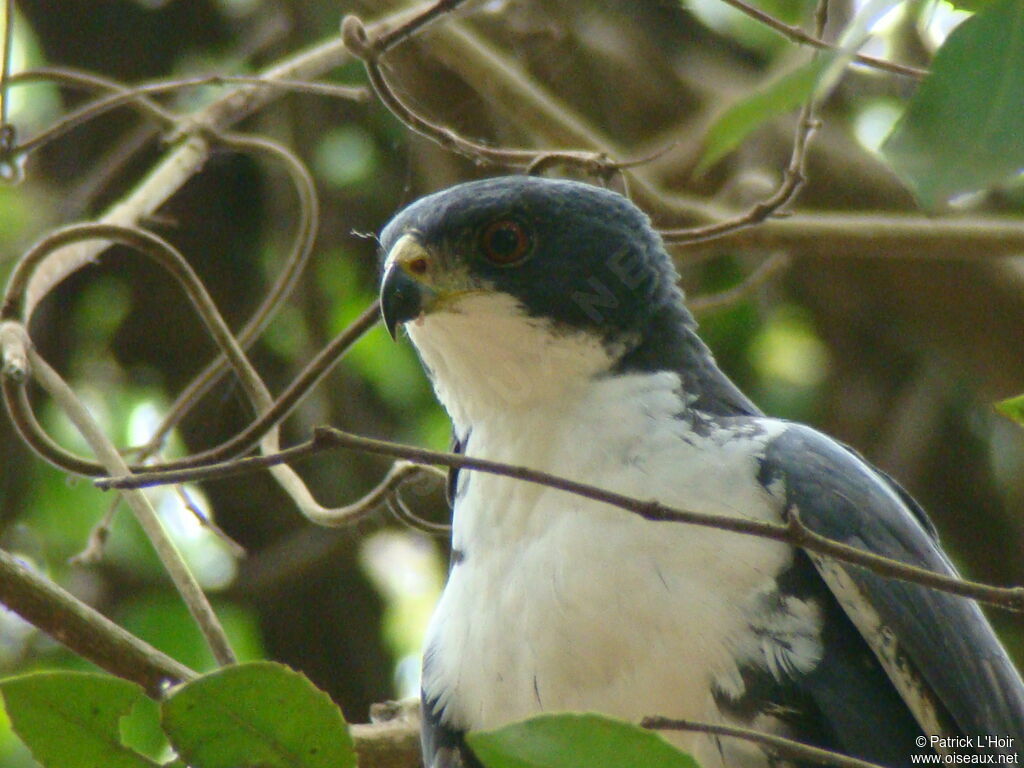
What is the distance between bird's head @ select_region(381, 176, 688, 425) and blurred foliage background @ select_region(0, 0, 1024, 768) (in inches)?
63.3

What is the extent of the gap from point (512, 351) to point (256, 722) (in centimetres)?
125

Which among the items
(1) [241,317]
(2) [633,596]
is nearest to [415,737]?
(2) [633,596]

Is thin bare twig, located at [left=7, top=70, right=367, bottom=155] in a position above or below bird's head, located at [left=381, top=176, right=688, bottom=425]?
above

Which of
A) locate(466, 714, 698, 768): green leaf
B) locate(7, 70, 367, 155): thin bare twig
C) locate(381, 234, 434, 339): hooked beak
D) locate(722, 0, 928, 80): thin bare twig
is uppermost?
locate(722, 0, 928, 80): thin bare twig

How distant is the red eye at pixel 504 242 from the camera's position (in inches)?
107

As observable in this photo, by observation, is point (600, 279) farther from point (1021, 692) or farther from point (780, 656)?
point (1021, 692)

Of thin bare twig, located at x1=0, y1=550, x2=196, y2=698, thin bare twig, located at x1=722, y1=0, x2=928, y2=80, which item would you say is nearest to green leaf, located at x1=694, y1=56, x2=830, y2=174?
thin bare twig, located at x1=722, y1=0, x2=928, y2=80

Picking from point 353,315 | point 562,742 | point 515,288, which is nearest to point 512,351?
point 515,288

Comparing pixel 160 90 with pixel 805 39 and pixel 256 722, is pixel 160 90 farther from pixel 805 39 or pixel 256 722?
pixel 256 722

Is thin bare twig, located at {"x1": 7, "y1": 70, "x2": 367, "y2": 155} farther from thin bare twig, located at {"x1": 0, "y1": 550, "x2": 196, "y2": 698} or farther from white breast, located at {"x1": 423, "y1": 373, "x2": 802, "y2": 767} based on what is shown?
thin bare twig, located at {"x1": 0, "y1": 550, "x2": 196, "y2": 698}

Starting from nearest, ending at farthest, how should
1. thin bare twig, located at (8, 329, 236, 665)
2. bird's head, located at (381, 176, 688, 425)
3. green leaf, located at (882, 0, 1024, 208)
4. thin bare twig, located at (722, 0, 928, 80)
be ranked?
green leaf, located at (882, 0, 1024, 208), thin bare twig, located at (722, 0, 928, 80), thin bare twig, located at (8, 329, 236, 665), bird's head, located at (381, 176, 688, 425)

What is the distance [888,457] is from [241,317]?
2.56 m

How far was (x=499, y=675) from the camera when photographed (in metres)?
2.42

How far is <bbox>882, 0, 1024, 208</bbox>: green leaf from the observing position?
1339 millimetres
